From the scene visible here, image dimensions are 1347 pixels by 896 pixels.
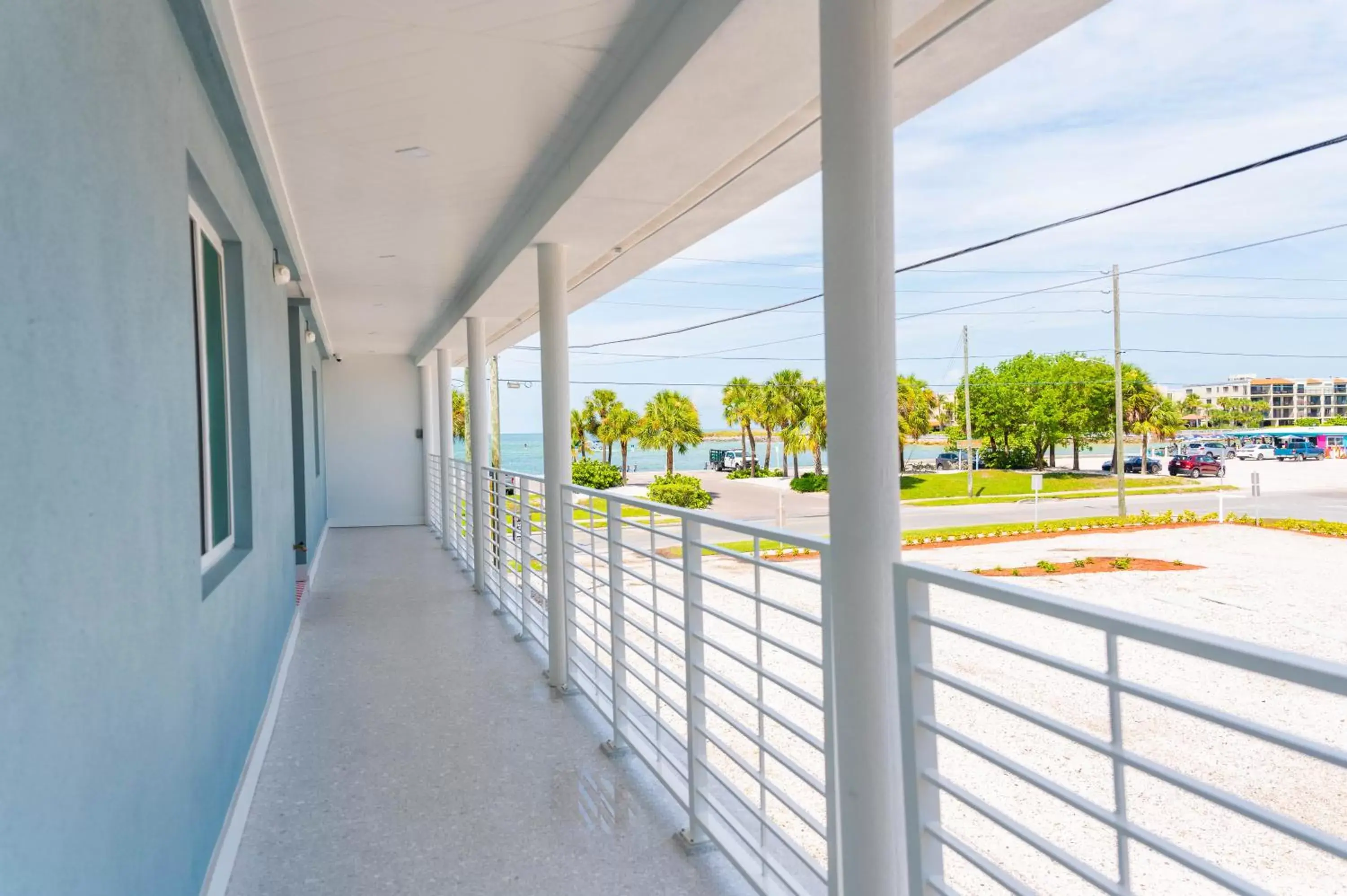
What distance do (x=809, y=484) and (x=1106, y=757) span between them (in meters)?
31.7

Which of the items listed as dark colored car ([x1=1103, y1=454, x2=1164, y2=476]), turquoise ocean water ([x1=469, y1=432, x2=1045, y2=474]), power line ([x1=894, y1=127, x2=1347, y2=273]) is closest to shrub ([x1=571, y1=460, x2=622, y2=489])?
turquoise ocean water ([x1=469, y1=432, x2=1045, y2=474])

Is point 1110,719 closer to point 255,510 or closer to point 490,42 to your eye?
point 490,42

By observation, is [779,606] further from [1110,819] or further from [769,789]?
[1110,819]

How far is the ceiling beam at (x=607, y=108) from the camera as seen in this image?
6.51 ft

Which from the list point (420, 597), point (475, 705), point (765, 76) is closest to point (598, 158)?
point (765, 76)

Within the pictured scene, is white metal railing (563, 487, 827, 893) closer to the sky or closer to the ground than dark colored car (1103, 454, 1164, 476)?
closer to the sky

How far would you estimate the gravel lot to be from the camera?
4582 mm

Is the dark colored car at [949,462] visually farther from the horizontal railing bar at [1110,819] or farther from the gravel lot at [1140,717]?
the horizontal railing bar at [1110,819]

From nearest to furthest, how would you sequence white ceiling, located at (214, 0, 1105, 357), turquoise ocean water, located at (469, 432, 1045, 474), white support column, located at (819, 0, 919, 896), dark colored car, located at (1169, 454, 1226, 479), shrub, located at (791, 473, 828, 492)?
white support column, located at (819, 0, 919, 896)
white ceiling, located at (214, 0, 1105, 357)
dark colored car, located at (1169, 454, 1226, 479)
shrub, located at (791, 473, 828, 492)
turquoise ocean water, located at (469, 432, 1045, 474)

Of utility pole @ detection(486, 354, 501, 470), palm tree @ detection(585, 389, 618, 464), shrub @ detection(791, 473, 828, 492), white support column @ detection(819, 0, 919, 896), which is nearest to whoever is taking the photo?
white support column @ detection(819, 0, 919, 896)

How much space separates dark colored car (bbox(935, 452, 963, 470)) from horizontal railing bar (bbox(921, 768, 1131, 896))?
48838mm

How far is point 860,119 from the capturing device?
4.87ft

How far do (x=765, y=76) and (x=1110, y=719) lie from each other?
1.68m

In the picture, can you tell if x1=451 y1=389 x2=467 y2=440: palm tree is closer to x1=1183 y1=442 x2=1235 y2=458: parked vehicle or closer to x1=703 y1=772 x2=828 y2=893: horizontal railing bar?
x1=1183 y1=442 x2=1235 y2=458: parked vehicle
